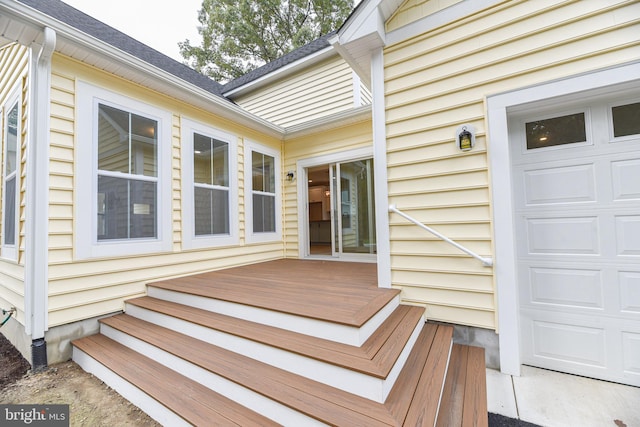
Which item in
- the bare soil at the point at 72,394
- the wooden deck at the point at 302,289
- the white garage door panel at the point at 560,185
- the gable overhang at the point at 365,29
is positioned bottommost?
the bare soil at the point at 72,394

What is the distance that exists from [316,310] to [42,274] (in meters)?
2.66

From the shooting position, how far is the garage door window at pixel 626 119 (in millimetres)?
2096

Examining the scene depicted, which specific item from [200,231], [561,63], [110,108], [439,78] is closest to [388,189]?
[439,78]

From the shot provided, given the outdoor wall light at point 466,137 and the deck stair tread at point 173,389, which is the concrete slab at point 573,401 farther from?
the outdoor wall light at point 466,137

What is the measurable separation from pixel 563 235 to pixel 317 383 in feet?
8.00

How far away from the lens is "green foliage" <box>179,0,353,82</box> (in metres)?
11.3

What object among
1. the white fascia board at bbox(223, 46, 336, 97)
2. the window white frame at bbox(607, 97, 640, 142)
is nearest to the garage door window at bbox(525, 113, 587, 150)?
the window white frame at bbox(607, 97, 640, 142)

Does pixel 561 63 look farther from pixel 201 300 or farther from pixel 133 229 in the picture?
pixel 133 229

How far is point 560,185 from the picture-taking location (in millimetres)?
2338

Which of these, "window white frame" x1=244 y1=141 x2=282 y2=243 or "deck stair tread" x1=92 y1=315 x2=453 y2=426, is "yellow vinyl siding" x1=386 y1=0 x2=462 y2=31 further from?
"deck stair tread" x1=92 y1=315 x2=453 y2=426

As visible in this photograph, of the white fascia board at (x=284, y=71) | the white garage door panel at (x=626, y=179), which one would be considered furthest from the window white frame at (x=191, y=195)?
the white garage door panel at (x=626, y=179)

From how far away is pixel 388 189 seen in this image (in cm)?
293

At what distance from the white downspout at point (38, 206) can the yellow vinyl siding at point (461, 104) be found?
11.3 feet

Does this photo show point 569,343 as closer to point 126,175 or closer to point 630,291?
point 630,291
